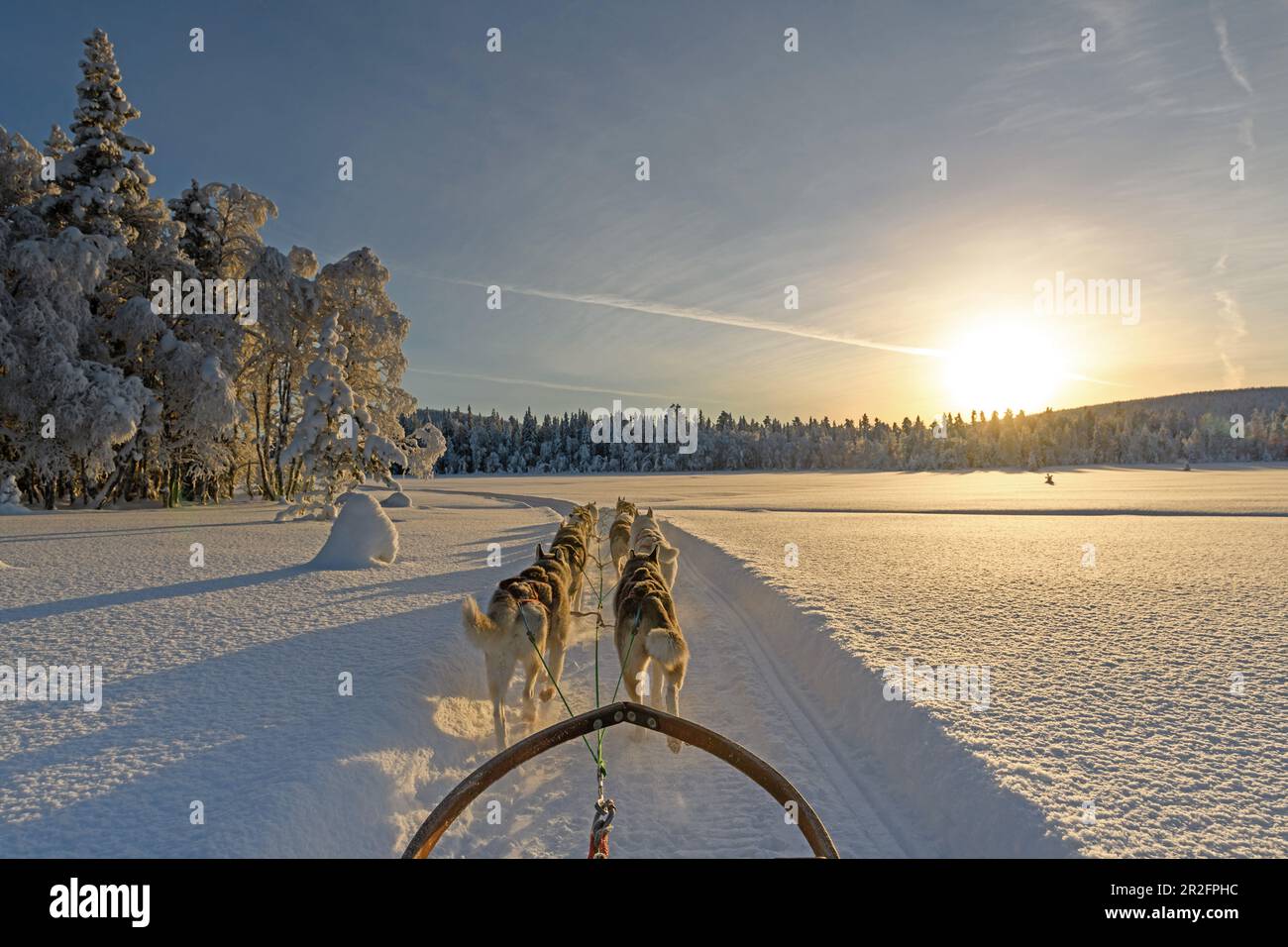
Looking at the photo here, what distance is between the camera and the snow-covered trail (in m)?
4.16

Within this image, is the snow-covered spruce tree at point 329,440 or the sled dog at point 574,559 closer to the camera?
the sled dog at point 574,559

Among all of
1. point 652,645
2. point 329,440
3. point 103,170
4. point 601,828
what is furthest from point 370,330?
point 601,828

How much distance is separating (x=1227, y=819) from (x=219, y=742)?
7.04 meters

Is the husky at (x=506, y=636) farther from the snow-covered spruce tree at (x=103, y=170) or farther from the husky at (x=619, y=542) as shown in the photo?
the snow-covered spruce tree at (x=103, y=170)

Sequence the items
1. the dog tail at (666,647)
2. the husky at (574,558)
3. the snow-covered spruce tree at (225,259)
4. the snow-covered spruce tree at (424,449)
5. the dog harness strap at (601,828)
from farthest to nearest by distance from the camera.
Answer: the snow-covered spruce tree at (424,449) → the snow-covered spruce tree at (225,259) → the husky at (574,558) → the dog tail at (666,647) → the dog harness strap at (601,828)

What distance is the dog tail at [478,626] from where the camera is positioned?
5348mm

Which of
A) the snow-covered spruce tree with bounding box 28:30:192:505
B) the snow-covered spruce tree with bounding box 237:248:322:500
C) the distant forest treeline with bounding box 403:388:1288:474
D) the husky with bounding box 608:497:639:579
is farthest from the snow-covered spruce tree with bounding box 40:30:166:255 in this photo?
the distant forest treeline with bounding box 403:388:1288:474

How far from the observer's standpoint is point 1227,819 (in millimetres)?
3697

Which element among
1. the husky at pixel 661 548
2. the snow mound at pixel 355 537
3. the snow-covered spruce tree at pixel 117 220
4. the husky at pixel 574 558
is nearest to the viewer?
the husky at pixel 574 558

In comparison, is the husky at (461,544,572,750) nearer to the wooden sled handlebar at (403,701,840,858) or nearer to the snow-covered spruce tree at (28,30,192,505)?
the wooden sled handlebar at (403,701,840,858)

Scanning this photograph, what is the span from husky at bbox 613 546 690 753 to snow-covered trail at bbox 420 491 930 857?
429 millimetres

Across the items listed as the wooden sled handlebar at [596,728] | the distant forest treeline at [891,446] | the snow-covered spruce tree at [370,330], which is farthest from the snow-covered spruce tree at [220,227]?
the distant forest treeline at [891,446]

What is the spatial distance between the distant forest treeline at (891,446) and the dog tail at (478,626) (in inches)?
5349
